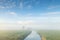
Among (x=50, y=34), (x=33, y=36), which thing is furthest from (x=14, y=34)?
(x=50, y=34)

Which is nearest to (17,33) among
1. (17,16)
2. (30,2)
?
(17,16)

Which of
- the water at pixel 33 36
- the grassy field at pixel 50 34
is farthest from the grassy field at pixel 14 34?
the grassy field at pixel 50 34

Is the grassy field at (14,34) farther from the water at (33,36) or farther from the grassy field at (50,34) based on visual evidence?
the grassy field at (50,34)

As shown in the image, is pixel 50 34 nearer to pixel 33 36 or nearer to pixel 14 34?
pixel 33 36

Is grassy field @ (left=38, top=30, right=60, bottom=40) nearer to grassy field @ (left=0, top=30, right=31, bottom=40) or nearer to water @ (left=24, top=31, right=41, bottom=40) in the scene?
water @ (left=24, top=31, right=41, bottom=40)

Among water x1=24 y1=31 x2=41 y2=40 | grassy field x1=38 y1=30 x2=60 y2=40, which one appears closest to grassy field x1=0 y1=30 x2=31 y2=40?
water x1=24 y1=31 x2=41 y2=40
